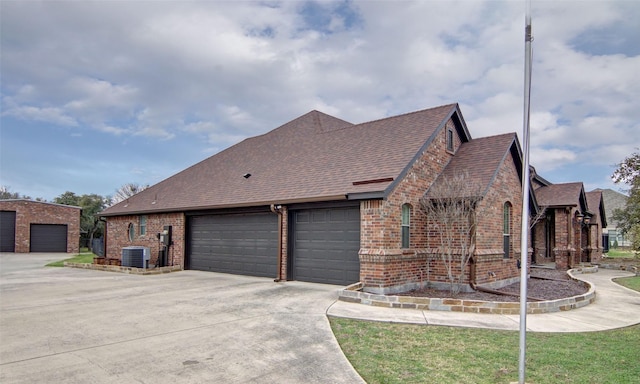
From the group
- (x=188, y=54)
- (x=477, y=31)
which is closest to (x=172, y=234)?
(x=188, y=54)

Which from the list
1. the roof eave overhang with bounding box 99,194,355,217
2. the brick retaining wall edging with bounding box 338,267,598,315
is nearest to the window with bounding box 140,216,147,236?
the roof eave overhang with bounding box 99,194,355,217

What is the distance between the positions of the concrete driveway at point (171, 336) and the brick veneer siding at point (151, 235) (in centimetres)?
548

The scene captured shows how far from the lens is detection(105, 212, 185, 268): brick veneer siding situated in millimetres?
17203

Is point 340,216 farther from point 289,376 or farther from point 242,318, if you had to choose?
point 289,376

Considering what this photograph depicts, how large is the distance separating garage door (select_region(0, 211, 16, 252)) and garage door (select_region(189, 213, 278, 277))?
75.4 ft

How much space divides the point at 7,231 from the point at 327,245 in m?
30.9

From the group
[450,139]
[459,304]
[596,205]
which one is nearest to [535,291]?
[459,304]

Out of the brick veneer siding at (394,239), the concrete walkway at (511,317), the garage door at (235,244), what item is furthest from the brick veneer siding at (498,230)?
the garage door at (235,244)

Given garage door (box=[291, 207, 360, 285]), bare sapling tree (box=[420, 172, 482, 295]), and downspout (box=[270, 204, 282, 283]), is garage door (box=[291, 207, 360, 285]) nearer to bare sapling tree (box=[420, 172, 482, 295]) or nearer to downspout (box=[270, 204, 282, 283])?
downspout (box=[270, 204, 282, 283])

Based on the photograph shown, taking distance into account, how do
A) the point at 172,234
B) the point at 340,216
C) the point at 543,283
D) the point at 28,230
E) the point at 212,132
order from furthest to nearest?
the point at 28,230 < the point at 212,132 < the point at 172,234 < the point at 543,283 < the point at 340,216

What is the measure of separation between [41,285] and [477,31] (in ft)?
47.9

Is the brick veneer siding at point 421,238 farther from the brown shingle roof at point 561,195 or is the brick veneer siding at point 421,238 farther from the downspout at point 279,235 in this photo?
the brown shingle roof at point 561,195

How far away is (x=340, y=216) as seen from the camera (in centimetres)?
1182

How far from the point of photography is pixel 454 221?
429 inches
